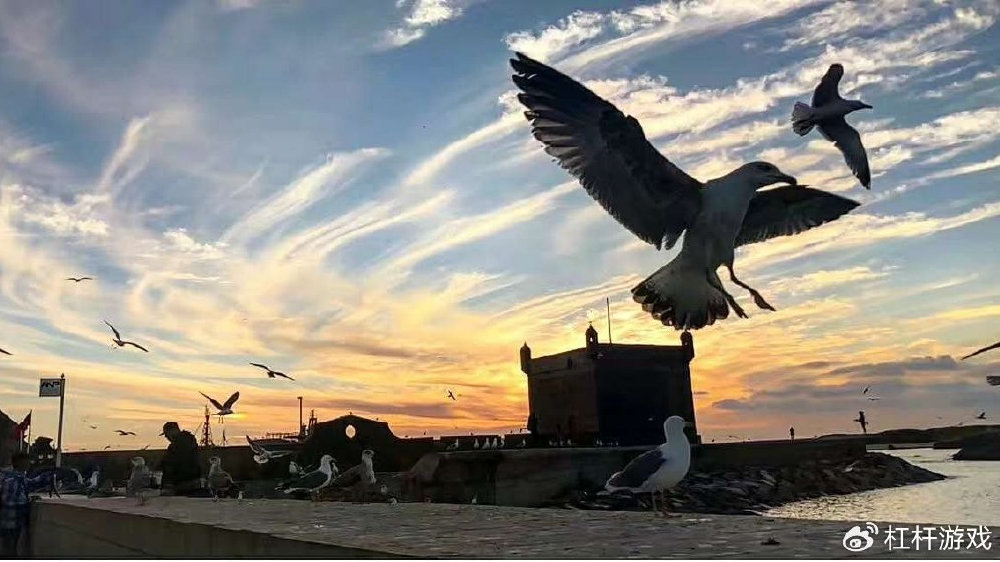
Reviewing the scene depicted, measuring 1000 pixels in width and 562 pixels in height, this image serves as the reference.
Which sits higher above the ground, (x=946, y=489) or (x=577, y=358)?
(x=577, y=358)

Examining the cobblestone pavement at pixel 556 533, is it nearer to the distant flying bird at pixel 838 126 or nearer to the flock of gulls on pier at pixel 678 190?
the flock of gulls on pier at pixel 678 190

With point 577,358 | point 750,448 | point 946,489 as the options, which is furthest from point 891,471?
point 577,358

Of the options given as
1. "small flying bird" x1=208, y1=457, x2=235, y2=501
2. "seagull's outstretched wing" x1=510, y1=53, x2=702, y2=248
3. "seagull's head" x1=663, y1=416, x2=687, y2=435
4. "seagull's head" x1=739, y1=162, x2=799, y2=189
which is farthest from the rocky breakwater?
"seagull's head" x1=739, y1=162, x2=799, y2=189

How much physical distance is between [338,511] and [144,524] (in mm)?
2091

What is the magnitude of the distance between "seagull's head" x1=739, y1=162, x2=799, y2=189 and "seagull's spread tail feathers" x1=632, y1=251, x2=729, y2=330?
81 centimetres

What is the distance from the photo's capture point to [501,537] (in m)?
6.30

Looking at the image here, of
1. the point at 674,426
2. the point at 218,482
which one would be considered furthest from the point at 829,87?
the point at 218,482

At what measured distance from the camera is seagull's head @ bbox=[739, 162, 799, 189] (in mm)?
6402

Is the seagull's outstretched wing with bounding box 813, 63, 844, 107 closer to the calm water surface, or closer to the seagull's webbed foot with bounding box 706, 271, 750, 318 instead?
the seagull's webbed foot with bounding box 706, 271, 750, 318

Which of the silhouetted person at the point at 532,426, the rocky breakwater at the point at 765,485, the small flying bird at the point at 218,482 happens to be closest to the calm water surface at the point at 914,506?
the rocky breakwater at the point at 765,485

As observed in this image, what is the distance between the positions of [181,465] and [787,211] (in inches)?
481

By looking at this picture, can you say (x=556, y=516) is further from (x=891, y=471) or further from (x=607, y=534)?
(x=891, y=471)

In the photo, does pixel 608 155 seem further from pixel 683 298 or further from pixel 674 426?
pixel 674 426

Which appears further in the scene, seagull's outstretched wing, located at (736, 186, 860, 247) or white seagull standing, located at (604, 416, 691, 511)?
white seagull standing, located at (604, 416, 691, 511)
